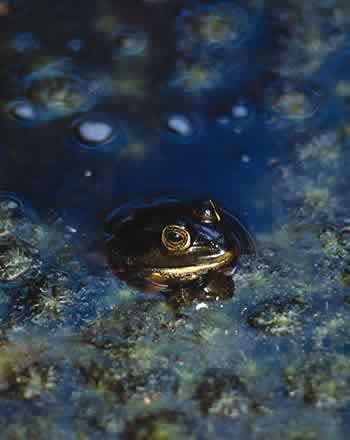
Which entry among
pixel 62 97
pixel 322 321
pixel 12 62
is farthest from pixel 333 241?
pixel 12 62

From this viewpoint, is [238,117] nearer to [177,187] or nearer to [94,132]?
[177,187]

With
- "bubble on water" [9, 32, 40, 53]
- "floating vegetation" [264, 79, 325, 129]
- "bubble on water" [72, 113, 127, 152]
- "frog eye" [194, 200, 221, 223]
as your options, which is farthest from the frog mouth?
"bubble on water" [9, 32, 40, 53]

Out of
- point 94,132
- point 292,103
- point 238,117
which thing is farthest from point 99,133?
point 292,103

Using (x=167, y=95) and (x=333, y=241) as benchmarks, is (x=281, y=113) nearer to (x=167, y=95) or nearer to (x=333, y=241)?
(x=167, y=95)

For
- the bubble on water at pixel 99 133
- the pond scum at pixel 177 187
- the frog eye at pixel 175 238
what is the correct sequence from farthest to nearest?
the bubble on water at pixel 99 133
the frog eye at pixel 175 238
the pond scum at pixel 177 187

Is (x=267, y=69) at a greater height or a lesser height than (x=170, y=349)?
greater

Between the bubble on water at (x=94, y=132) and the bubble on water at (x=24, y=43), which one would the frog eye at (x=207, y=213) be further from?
the bubble on water at (x=24, y=43)

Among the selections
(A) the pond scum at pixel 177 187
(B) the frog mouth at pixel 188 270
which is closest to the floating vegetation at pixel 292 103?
(A) the pond scum at pixel 177 187

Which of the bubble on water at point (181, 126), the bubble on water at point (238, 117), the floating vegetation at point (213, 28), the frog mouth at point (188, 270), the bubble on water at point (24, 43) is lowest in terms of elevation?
the frog mouth at point (188, 270)
